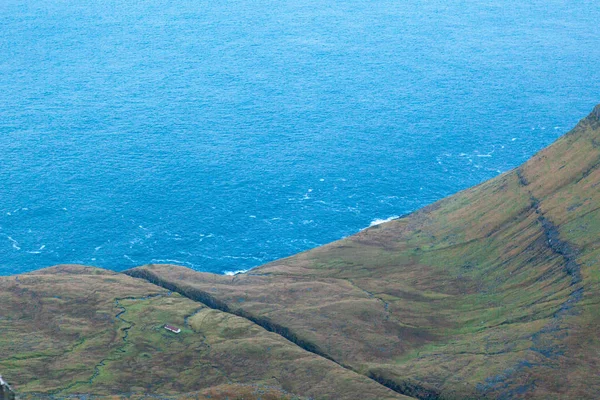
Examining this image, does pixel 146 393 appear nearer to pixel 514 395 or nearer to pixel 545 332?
pixel 514 395

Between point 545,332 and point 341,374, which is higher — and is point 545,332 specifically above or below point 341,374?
above

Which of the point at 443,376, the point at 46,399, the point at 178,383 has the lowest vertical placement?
the point at 46,399

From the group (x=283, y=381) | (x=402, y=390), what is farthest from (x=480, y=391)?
(x=283, y=381)

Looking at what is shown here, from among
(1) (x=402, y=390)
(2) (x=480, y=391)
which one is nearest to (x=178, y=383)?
(1) (x=402, y=390)

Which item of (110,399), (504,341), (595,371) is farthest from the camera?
(504,341)

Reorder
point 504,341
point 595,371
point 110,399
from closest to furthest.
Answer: point 595,371 → point 110,399 → point 504,341

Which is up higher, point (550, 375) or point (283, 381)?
point (550, 375)

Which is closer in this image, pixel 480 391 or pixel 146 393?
pixel 480 391

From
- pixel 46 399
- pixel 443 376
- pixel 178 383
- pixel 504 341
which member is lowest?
pixel 46 399

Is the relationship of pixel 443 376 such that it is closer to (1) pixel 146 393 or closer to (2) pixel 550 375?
(2) pixel 550 375
